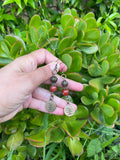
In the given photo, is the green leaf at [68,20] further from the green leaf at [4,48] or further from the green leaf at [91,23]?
the green leaf at [4,48]

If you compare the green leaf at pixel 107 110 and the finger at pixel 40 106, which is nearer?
the green leaf at pixel 107 110

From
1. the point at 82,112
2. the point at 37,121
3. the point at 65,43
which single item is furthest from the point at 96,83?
the point at 37,121

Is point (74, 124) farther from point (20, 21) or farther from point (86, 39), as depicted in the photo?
point (20, 21)

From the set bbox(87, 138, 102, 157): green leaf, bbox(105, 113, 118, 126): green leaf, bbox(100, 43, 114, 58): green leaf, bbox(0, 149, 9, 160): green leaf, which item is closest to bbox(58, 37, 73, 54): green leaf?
bbox(100, 43, 114, 58): green leaf

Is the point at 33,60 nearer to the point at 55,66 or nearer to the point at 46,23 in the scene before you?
the point at 55,66

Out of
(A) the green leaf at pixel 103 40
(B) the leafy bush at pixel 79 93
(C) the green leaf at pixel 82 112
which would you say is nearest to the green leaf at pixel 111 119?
(B) the leafy bush at pixel 79 93

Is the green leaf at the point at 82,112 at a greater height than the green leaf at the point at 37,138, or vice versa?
the green leaf at the point at 82,112
